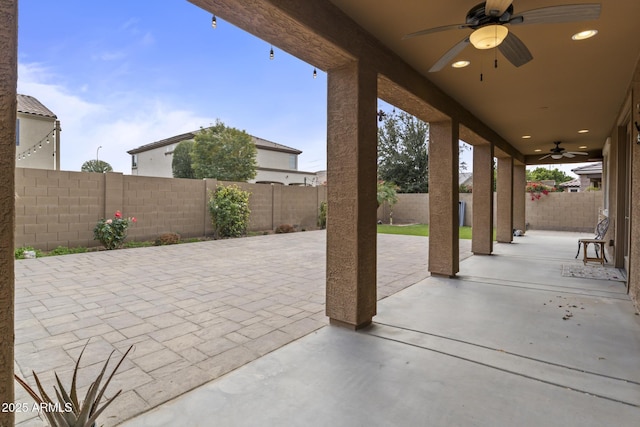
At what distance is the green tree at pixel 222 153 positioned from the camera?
16.8 meters

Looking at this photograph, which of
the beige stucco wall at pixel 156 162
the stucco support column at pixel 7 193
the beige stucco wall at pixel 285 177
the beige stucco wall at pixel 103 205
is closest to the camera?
the stucco support column at pixel 7 193

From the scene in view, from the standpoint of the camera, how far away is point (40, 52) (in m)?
10.8

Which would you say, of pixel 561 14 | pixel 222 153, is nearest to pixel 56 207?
pixel 561 14

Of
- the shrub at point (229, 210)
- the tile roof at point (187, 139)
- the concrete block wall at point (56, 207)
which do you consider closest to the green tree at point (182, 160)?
the tile roof at point (187, 139)

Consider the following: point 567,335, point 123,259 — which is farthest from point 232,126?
point 567,335

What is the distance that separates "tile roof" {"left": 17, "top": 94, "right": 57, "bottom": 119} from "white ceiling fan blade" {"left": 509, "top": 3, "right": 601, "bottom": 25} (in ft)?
46.8

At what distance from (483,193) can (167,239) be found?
7.69 meters

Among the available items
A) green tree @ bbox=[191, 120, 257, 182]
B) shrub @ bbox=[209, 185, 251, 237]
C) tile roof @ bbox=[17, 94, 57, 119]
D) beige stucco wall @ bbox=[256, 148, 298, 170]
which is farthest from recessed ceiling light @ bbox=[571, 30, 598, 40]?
beige stucco wall @ bbox=[256, 148, 298, 170]

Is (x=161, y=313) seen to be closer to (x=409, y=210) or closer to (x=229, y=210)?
(x=229, y=210)

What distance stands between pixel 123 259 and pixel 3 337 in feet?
19.7

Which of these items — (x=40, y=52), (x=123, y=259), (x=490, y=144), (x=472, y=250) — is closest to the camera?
(x=123, y=259)

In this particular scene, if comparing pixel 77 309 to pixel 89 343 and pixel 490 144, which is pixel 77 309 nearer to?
pixel 89 343

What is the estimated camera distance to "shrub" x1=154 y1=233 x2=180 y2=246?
339 inches

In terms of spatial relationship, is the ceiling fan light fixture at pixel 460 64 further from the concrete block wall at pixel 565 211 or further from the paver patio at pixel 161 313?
the concrete block wall at pixel 565 211
